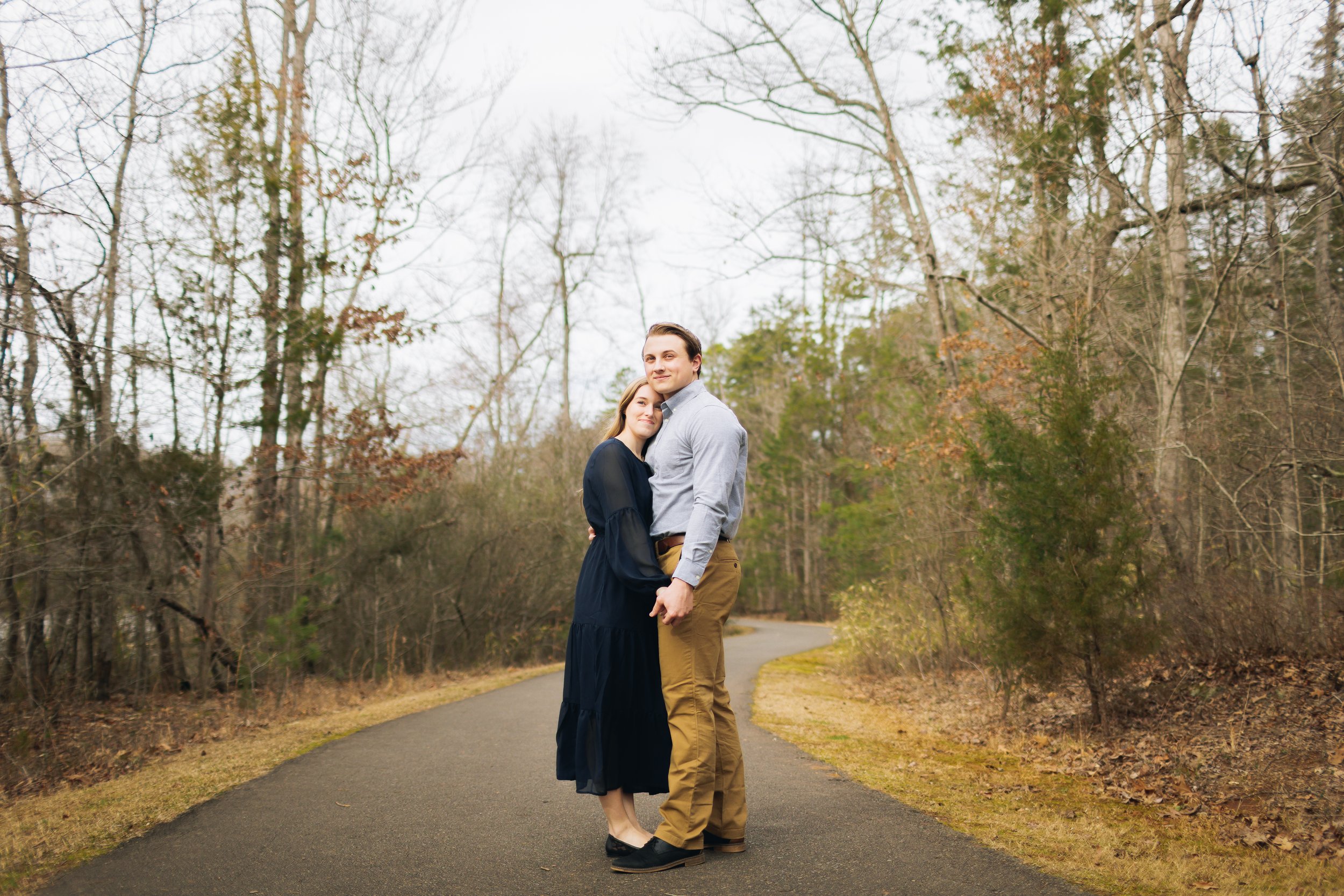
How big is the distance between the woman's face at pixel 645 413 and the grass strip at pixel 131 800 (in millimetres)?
2897

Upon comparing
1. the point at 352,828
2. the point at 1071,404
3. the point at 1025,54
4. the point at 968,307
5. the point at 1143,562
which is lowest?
the point at 352,828

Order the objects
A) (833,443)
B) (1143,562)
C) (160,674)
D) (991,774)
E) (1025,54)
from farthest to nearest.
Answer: (833,443) → (1025,54) → (160,674) → (1143,562) → (991,774)

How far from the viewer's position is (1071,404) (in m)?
6.99

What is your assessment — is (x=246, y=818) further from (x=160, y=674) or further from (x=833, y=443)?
(x=833, y=443)

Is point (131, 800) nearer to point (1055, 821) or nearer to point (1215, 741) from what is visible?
point (1055, 821)

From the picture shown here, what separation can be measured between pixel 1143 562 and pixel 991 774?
2.13m

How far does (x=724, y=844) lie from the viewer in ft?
12.7

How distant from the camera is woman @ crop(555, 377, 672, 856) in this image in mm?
3756

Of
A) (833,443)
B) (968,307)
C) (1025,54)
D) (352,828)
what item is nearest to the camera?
(352,828)

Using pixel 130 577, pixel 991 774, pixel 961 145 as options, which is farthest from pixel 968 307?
pixel 130 577

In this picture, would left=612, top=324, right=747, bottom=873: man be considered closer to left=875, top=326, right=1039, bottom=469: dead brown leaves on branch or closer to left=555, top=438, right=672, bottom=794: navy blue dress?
left=555, top=438, right=672, bottom=794: navy blue dress

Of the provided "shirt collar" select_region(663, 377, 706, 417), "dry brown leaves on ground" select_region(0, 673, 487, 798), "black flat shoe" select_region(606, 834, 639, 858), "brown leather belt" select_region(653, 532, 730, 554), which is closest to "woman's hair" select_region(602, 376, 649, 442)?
"shirt collar" select_region(663, 377, 706, 417)

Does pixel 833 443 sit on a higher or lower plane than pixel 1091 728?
higher

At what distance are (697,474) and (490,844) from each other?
1878 millimetres
